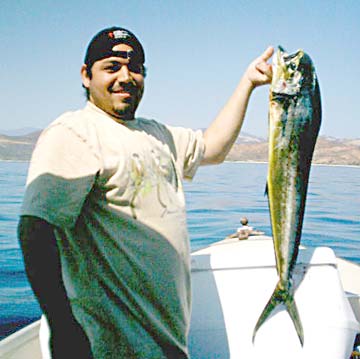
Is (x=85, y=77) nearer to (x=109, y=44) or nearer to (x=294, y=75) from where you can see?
(x=109, y=44)

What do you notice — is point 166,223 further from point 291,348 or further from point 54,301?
point 291,348

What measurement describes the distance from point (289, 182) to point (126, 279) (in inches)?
40.5

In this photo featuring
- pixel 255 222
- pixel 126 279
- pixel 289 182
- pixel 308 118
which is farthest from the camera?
pixel 255 222

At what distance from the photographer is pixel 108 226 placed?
6.43ft

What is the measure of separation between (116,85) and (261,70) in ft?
2.59

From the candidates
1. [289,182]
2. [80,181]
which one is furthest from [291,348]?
[80,181]

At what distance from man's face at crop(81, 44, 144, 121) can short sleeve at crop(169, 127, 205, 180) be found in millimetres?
371

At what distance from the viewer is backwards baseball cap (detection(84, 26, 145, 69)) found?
231 cm

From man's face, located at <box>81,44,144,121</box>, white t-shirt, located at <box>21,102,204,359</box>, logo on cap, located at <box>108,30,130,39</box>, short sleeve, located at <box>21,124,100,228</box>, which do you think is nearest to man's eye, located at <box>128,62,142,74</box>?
man's face, located at <box>81,44,144,121</box>

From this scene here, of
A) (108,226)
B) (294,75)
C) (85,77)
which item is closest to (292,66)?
(294,75)

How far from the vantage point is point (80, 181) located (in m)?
1.85

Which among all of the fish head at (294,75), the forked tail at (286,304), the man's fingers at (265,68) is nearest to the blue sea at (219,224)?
the forked tail at (286,304)

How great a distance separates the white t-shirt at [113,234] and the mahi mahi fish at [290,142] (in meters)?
0.63

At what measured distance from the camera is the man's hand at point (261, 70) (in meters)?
2.53
